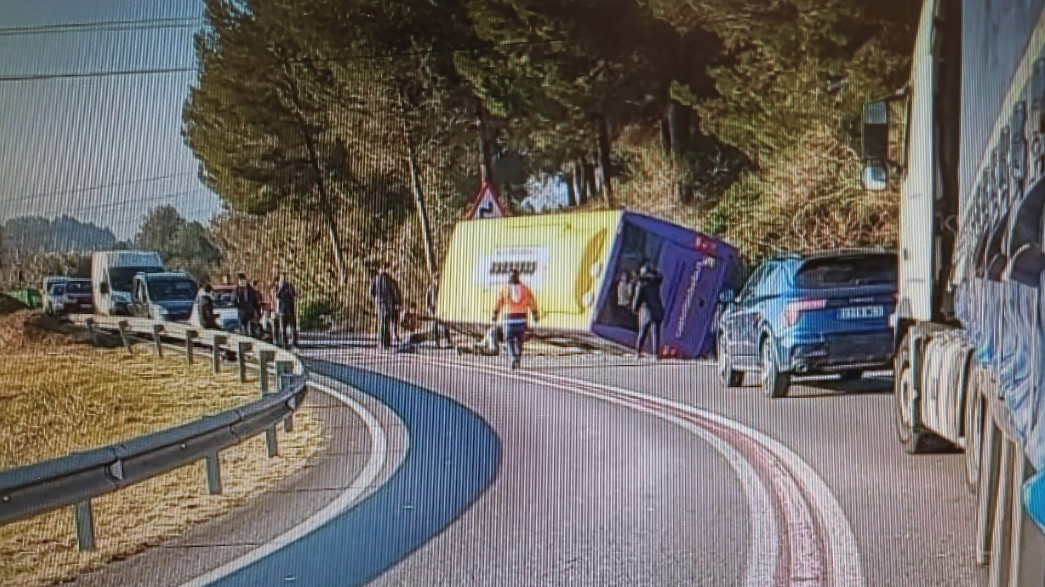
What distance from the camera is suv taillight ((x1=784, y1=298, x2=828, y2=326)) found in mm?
2412

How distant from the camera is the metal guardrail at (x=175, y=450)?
2553mm

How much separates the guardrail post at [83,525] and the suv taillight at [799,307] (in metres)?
1.81

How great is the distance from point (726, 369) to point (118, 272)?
1.62 meters

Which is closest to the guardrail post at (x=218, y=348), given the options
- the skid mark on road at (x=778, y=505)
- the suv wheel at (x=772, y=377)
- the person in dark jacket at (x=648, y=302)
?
the skid mark on road at (x=778, y=505)

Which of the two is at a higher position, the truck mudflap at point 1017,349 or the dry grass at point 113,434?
the truck mudflap at point 1017,349

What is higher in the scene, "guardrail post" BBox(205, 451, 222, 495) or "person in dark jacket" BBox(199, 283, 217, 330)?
"person in dark jacket" BBox(199, 283, 217, 330)

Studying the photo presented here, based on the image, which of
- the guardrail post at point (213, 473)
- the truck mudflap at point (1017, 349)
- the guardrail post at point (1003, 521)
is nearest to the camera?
the truck mudflap at point (1017, 349)

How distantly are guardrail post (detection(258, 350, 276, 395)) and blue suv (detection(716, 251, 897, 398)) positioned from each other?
1.16 m

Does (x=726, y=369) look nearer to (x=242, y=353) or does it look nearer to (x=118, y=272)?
(x=242, y=353)

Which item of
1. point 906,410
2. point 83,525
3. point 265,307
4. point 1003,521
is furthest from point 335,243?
point 1003,521

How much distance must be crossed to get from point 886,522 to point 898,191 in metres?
0.77

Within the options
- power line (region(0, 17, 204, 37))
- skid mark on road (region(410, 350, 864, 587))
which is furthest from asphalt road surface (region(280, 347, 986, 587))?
power line (region(0, 17, 204, 37))

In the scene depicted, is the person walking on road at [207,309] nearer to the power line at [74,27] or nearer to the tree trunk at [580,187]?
the power line at [74,27]

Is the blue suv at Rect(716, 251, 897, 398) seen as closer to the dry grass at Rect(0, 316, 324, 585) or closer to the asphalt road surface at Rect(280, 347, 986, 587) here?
the asphalt road surface at Rect(280, 347, 986, 587)
